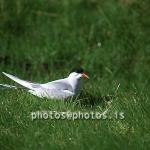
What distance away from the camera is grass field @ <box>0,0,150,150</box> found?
5.55 meters

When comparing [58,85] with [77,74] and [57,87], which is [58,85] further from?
[77,74]

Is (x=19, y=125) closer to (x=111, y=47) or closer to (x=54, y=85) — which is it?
(x=54, y=85)

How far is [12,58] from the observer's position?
1016 centimetres

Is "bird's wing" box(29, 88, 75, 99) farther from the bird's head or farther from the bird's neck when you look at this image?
the bird's head

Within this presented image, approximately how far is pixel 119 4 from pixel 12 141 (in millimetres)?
6558

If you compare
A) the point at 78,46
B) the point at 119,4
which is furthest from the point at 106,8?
the point at 78,46

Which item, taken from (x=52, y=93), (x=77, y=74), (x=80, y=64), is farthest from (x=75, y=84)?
(x=80, y=64)

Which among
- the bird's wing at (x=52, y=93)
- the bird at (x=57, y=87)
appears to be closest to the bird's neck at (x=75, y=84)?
the bird at (x=57, y=87)

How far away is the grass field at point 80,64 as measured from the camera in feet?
18.2

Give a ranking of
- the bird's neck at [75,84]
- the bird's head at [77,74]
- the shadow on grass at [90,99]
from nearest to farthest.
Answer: the shadow on grass at [90,99], the bird's neck at [75,84], the bird's head at [77,74]

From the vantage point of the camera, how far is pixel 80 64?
403 inches

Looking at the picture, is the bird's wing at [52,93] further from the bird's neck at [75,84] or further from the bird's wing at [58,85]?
the bird's neck at [75,84]

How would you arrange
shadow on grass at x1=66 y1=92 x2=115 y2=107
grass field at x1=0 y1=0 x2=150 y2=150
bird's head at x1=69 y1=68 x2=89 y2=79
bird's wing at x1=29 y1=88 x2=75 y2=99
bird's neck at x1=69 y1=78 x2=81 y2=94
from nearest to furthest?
grass field at x1=0 y1=0 x2=150 y2=150, bird's wing at x1=29 y1=88 x2=75 y2=99, shadow on grass at x1=66 y1=92 x2=115 y2=107, bird's neck at x1=69 y1=78 x2=81 y2=94, bird's head at x1=69 y1=68 x2=89 y2=79

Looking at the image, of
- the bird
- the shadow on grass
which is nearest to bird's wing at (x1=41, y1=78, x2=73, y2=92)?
the bird
